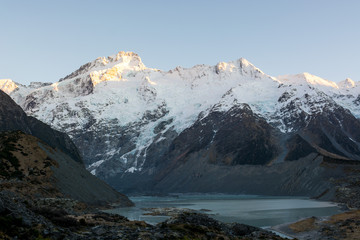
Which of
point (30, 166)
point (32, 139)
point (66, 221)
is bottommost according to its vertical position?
point (66, 221)

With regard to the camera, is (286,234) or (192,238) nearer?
(192,238)

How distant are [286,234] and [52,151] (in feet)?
254

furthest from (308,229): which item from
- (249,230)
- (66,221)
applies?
(66,221)

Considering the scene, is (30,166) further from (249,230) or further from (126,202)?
(249,230)

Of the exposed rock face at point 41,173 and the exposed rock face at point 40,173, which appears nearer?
the exposed rock face at point 40,173

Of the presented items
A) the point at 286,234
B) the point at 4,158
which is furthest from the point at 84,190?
the point at 286,234

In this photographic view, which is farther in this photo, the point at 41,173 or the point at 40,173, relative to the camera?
the point at 41,173

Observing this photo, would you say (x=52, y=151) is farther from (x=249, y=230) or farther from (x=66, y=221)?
(x=66, y=221)

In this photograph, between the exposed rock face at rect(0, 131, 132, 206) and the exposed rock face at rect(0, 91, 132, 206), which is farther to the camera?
the exposed rock face at rect(0, 91, 132, 206)

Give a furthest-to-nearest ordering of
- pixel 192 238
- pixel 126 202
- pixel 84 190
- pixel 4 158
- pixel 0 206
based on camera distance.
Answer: pixel 126 202 → pixel 84 190 → pixel 4 158 → pixel 192 238 → pixel 0 206

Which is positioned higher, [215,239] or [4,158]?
[4,158]

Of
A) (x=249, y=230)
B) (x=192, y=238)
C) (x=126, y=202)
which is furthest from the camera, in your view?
(x=126, y=202)

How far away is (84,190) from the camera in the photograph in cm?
11988

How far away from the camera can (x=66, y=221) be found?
42.5 metres
